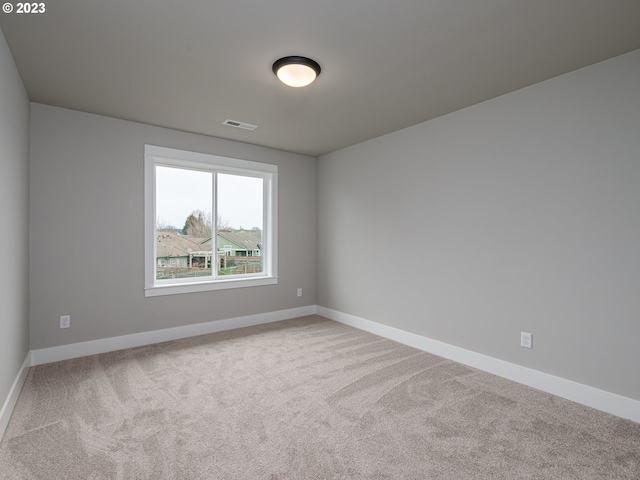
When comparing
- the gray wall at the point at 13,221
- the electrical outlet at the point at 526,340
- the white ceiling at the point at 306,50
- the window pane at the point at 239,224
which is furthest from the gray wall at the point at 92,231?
the electrical outlet at the point at 526,340

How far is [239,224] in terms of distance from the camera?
4.71 metres

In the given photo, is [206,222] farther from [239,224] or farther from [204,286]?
[204,286]

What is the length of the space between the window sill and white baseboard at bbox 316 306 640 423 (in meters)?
1.61

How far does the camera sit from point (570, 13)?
192 centimetres

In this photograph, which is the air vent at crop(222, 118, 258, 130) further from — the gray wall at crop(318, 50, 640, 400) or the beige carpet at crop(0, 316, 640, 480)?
the beige carpet at crop(0, 316, 640, 480)

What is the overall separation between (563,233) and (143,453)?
3259mm

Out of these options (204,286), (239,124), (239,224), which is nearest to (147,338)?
(204,286)

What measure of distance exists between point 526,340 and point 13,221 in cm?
414

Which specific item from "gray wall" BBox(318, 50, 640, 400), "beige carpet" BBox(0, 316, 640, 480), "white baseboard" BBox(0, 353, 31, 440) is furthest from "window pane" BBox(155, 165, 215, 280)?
"gray wall" BBox(318, 50, 640, 400)

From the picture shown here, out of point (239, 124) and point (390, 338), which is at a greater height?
point (239, 124)

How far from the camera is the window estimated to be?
397 centimetres

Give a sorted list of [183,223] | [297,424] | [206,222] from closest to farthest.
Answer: [297,424]
[183,223]
[206,222]

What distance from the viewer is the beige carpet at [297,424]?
182cm

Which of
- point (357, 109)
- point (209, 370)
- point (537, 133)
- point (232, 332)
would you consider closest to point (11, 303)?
point (209, 370)
